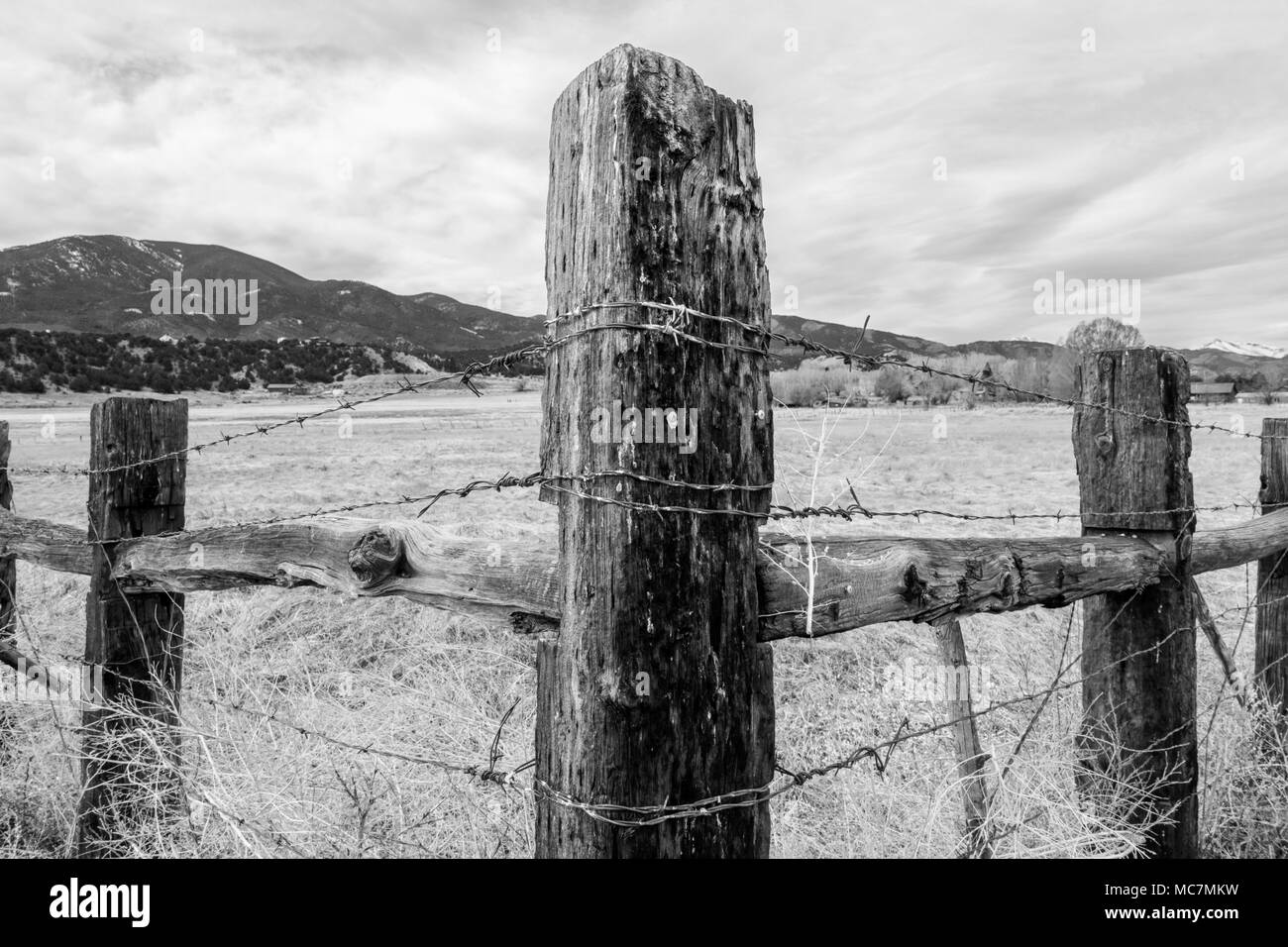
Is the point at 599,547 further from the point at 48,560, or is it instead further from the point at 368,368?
the point at 368,368

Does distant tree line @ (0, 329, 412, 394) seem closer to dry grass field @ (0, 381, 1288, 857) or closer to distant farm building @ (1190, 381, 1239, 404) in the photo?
dry grass field @ (0, 381, 1288, 857)

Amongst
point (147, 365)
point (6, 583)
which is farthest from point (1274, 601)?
point (147, 365)

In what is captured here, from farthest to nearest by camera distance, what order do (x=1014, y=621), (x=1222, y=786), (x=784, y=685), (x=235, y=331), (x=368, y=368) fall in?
(x=235, y=331), (x=368, y=368), (x=1014, y=621), (x=784, y=685), (x=1222, y=786)

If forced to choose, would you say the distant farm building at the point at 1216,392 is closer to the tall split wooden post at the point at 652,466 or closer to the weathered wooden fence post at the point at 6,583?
the tall split wooden post at the point at 652,466

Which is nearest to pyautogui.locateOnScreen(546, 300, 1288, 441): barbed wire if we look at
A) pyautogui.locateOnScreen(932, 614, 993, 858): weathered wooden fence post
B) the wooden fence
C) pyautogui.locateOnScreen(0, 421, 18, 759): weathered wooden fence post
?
the wooden fence

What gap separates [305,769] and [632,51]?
10.3 ft

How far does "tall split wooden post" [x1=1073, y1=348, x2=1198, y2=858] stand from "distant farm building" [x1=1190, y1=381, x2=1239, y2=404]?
1537 inches

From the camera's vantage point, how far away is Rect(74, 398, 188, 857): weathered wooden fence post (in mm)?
3572

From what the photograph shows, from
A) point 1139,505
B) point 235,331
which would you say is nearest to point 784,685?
point 1139,505

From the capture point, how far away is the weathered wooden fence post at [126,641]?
357cm

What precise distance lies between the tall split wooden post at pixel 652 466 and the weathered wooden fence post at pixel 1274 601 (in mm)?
3597

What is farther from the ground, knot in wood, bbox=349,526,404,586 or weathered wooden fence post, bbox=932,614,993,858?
knot in wood, bbox=349,526,404,586

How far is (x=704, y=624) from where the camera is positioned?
2.07 meters

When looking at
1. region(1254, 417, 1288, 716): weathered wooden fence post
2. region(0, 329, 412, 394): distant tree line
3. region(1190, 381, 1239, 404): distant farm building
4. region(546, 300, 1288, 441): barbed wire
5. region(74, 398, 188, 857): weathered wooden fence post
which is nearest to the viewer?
region(546, 300, 1288, 441): barbed wire
